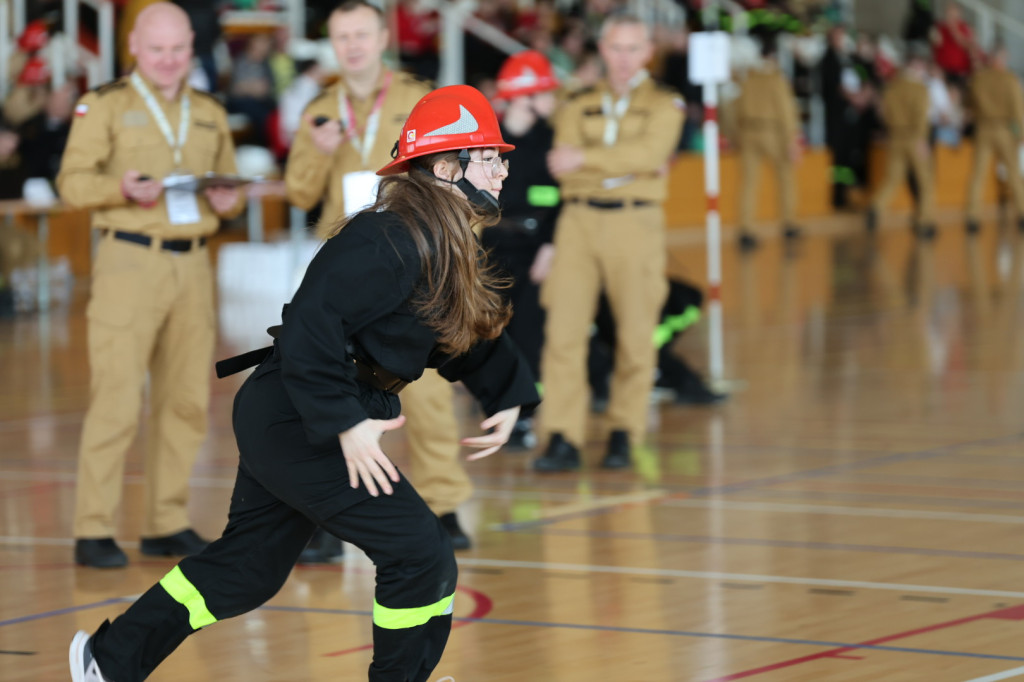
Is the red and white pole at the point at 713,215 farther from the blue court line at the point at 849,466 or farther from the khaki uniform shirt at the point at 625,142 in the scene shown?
the blue court line at the point at 849,466

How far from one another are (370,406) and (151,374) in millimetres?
2671

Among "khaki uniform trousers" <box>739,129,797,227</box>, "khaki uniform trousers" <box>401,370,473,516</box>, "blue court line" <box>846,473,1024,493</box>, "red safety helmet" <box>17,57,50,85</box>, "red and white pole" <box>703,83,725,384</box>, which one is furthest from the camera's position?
"khaki uniform trousers" <box>739,129,797,227</box>

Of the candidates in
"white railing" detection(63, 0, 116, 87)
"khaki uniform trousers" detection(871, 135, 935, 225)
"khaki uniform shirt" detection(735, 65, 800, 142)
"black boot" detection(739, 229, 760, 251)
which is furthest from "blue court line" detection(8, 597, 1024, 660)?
"khaki uniform trousers" detection(871, 135, 935, 225)

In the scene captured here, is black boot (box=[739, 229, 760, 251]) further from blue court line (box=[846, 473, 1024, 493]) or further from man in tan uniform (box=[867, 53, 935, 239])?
blue court line (box=[846, 473, 1024, 493])

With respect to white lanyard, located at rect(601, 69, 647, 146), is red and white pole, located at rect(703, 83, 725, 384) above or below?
below

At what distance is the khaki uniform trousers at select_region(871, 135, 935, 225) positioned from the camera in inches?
865

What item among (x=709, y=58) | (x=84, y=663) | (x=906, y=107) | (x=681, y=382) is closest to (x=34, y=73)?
(x=709, y=58)

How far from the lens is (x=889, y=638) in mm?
5008

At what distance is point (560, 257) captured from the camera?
7.87 meters

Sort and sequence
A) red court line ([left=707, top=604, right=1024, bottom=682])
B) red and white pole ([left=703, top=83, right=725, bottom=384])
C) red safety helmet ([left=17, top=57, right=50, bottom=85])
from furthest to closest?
red safety helmet ([left=17, top=57, right=50, bottom=85]), red and white pole ([left=703, top=83, right=725, bottom=384]), red court line ([left=707, top=604, right=1024, bottom=682])

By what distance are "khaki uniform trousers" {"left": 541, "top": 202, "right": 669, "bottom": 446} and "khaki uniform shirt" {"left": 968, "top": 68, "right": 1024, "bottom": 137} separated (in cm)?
1473

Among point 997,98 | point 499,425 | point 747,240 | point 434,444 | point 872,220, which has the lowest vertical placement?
point 434,444

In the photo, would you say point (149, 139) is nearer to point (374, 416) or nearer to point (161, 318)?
point (161, 318)

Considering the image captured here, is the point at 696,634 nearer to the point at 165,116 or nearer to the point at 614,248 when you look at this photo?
the point at 165,116
